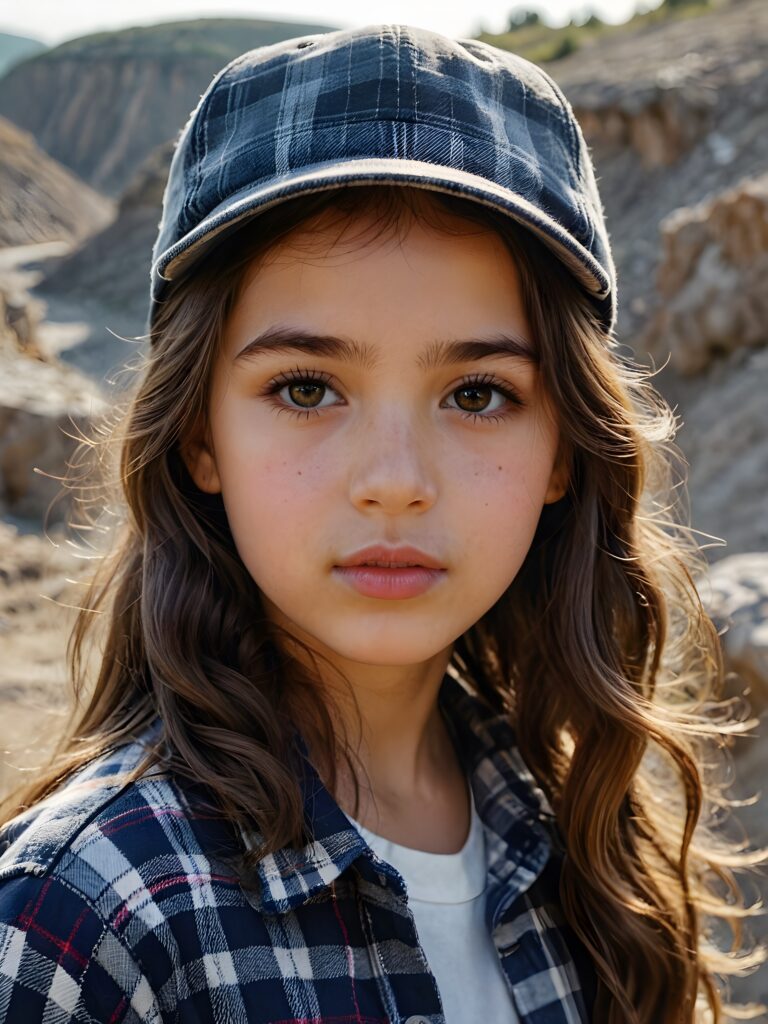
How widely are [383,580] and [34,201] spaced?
104ft

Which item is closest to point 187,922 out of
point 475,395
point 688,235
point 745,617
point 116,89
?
point 475,395

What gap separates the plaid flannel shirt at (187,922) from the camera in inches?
39.6

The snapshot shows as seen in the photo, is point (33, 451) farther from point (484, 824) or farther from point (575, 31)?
point (575, 31)

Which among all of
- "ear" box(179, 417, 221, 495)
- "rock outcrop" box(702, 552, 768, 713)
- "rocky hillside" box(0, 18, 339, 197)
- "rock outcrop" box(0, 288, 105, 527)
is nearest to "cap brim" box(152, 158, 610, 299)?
"ear" box(179, 417, 221, 495)

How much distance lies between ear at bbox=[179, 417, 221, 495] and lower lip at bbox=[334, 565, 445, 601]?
0.85ft

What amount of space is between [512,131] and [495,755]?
3.09 feet

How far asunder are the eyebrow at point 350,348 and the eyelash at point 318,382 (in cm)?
3

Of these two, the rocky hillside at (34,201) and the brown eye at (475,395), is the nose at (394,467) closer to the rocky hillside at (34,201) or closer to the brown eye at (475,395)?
the brown eye at (475,395)

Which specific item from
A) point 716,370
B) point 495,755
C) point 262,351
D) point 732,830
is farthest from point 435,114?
point 716,370

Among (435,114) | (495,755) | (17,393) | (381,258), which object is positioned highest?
(17,393)

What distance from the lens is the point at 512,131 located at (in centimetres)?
136

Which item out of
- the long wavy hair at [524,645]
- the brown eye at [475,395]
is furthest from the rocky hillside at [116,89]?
the brown eye at [475,395]

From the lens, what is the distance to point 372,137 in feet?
4.16

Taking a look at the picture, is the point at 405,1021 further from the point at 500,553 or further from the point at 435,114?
the point at 435,114
